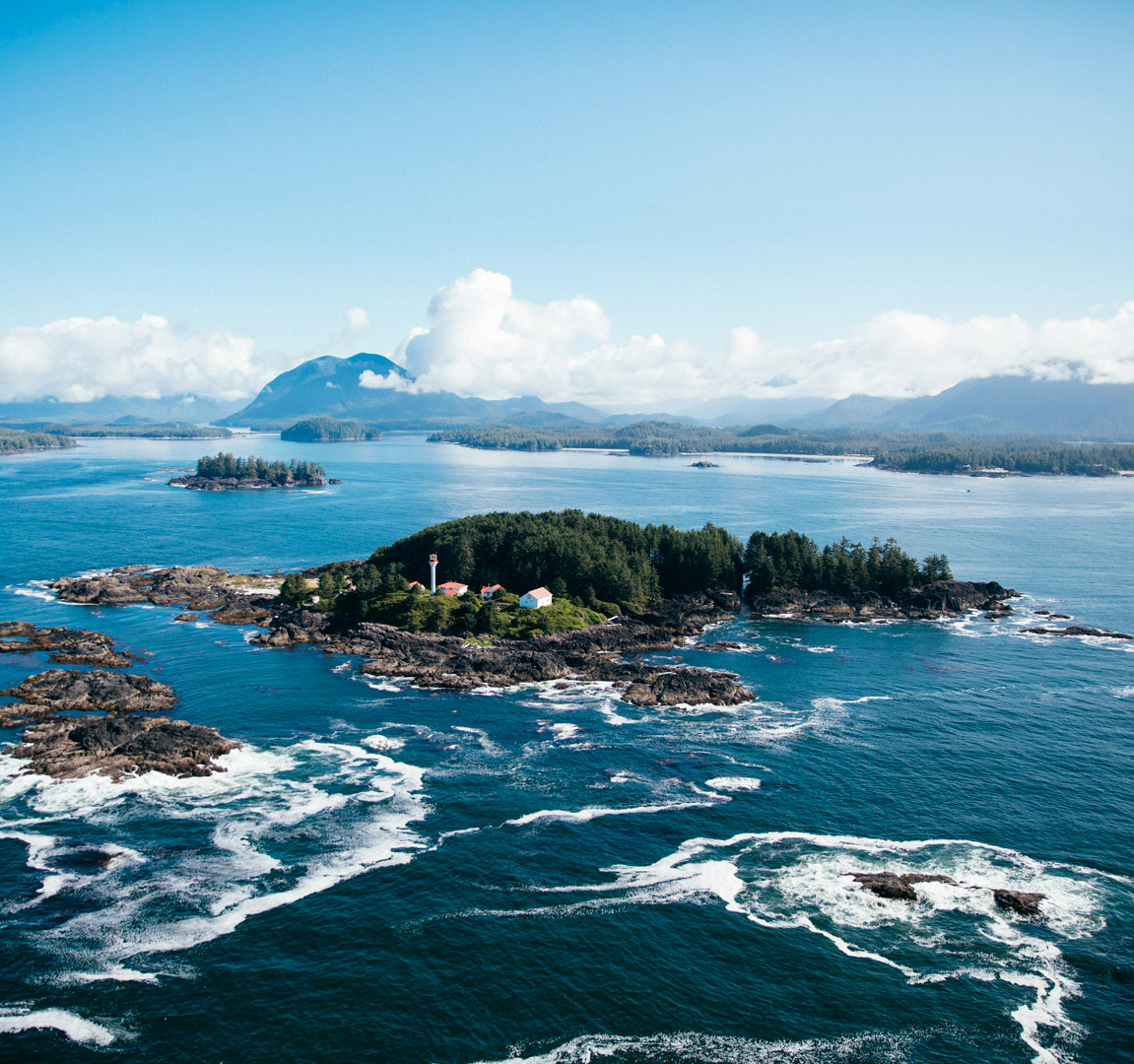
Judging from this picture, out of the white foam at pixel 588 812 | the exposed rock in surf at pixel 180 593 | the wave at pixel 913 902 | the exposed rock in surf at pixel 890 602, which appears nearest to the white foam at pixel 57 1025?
the wave at pixel 913 902

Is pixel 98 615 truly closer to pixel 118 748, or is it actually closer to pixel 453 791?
pixel 118 748

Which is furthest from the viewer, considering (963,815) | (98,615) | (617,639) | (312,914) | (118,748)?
(98,615)

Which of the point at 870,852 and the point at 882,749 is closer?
the point at 870,852

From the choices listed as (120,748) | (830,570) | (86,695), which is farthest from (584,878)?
(830,570)

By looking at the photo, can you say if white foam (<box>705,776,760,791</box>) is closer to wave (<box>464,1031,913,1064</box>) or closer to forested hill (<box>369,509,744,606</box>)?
wave (<box>464,1031,913,1064</box>)

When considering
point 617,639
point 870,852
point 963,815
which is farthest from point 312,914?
point 617,639

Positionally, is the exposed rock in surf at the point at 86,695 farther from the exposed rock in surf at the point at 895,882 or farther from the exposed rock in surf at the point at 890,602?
the exposed rock in surf at the point at 890,602
